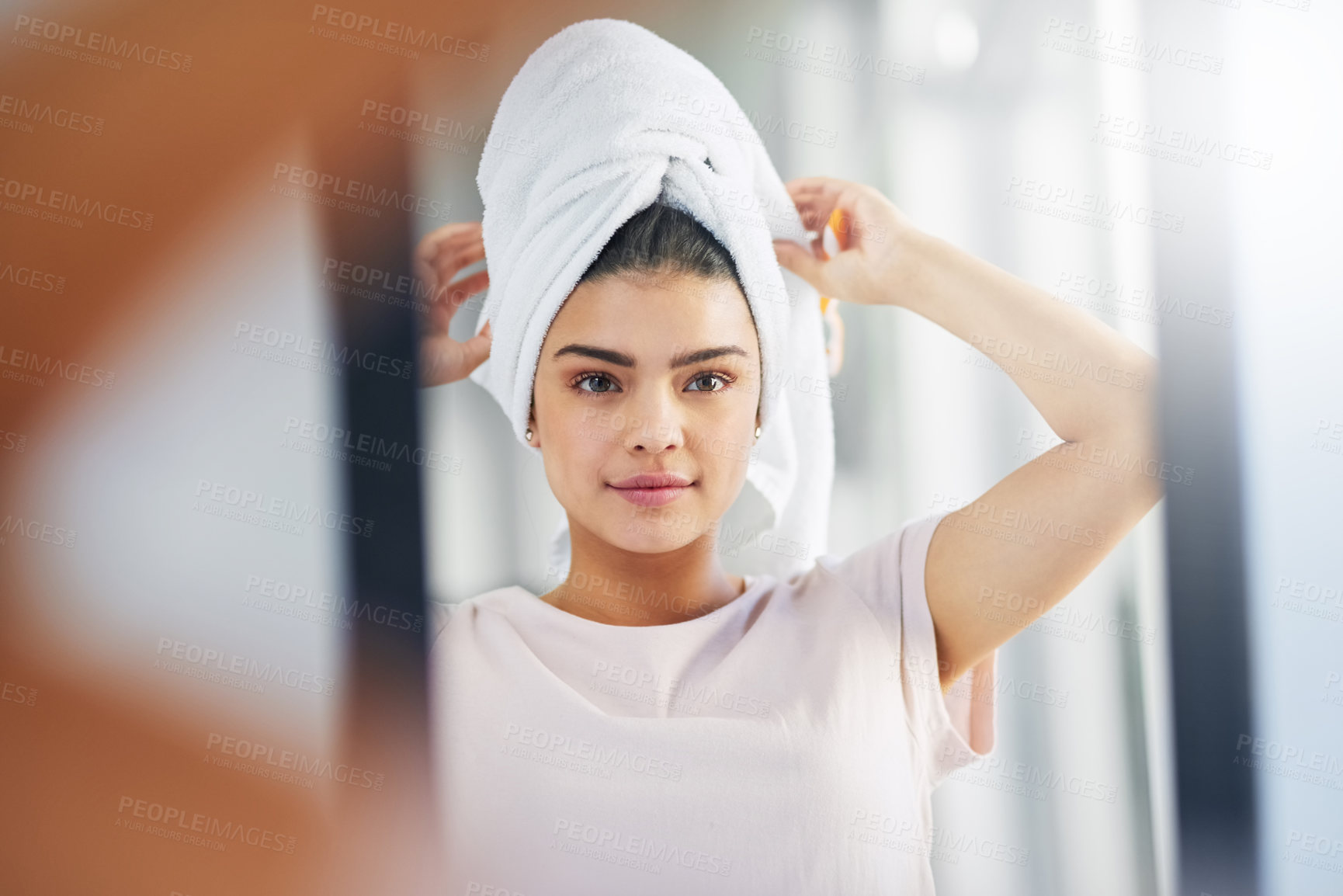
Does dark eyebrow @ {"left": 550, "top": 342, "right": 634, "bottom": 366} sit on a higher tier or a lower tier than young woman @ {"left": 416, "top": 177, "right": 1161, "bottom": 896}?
higher

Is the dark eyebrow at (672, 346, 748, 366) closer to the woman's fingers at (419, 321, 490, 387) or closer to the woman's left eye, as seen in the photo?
the woman's left eye

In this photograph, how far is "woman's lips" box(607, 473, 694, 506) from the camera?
68 centimetres

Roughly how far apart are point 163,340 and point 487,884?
517 mm

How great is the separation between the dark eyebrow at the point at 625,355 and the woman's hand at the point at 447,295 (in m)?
0.16

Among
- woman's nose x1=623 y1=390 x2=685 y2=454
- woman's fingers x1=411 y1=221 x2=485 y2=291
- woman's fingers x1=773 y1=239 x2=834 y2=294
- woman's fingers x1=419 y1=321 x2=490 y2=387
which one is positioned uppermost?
woman's fingers x1=411 y1=221 x2=485 y2=291

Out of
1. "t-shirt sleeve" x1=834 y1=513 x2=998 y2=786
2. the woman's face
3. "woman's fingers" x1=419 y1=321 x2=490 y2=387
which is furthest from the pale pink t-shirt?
"woman's fingers" x1=419 y1=321 x2=490 y2=387

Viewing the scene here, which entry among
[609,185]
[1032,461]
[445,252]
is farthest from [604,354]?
[1032,461]

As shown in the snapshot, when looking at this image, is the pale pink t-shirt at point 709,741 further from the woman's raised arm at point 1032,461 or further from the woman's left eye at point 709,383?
the woman's left eye at point 709,383

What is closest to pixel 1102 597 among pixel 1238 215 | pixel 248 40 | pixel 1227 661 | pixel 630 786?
pixel 1227 661

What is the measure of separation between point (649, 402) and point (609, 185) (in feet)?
0.54

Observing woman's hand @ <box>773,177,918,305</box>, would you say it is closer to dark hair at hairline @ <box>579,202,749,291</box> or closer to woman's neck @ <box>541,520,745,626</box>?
dark hair at hairline @ <box>579,202,749,291</box>

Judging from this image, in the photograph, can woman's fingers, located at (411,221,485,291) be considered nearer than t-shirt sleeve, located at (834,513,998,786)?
No

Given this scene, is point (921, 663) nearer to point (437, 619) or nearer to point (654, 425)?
point (654, 425)

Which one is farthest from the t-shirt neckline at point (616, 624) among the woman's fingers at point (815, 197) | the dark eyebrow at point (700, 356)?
the woman's fingers at point (815, 197)
